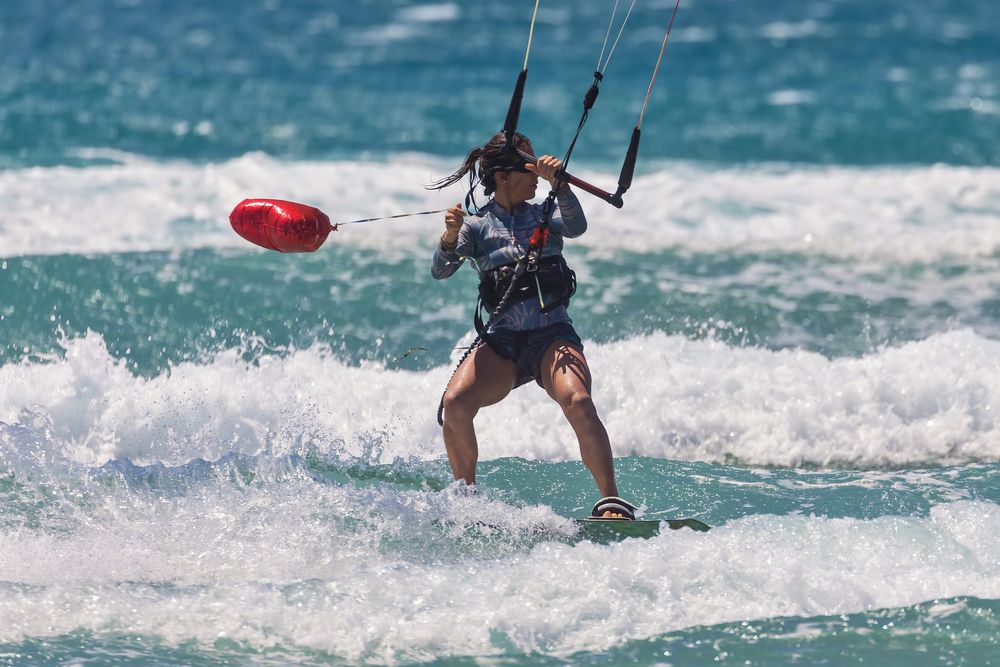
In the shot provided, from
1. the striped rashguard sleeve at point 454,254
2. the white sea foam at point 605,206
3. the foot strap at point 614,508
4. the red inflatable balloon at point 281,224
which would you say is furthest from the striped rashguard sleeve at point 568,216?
the white sea foam at point 605,206

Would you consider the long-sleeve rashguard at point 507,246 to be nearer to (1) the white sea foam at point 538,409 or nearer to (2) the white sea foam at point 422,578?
(2) the white sea foam at point 422,578

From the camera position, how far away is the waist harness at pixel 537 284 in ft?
17.9

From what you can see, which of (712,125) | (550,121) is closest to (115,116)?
(550,121)

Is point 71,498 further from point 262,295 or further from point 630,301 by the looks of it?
point 630,301

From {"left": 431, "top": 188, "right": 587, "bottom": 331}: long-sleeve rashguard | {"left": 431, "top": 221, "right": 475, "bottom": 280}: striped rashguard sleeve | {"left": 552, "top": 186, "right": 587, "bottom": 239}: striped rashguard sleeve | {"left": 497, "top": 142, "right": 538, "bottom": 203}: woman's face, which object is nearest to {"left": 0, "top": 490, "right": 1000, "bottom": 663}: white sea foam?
{"left": 431, "top": 188, "right": 587, "bottom": 331}: long-sleeve rashguard

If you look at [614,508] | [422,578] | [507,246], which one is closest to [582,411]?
[614,508]

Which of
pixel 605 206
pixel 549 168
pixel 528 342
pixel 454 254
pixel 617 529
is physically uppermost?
pixel 605 206

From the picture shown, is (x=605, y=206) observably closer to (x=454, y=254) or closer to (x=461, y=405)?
(x=454, y=254)

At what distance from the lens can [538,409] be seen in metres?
7.20

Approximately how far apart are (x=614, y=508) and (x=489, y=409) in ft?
6.91

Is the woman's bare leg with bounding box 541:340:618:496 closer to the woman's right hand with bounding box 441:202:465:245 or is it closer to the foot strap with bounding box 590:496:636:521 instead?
the foot strap with bounding box 590:496:636:521

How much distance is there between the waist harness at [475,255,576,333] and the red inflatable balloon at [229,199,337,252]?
2.36 ft

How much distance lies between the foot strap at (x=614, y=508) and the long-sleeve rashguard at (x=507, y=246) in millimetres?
759

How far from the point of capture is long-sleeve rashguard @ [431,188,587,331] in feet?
17.9
